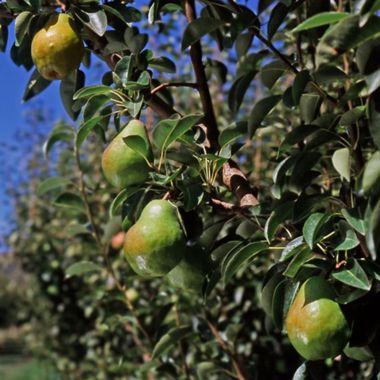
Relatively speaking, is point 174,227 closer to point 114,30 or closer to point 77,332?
point 114,30

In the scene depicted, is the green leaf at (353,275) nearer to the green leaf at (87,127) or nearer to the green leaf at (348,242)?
the green leaf at (348,242)

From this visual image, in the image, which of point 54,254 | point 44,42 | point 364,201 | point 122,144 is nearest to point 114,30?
Result: point 44,42

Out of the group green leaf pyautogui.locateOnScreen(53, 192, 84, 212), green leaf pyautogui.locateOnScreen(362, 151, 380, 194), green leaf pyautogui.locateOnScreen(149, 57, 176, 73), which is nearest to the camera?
green leaf pyautogui.locateOnScreen(362, 151, 380, 194)

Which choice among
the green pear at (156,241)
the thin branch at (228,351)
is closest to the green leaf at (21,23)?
the green pear at (156,241)

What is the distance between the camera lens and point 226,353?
1.64 metres

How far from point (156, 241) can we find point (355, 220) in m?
0.29

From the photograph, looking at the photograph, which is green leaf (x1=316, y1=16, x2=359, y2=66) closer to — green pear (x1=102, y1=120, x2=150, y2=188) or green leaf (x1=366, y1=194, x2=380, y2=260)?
green leaf (x1=366, y1=194, x2=380, y2=260)

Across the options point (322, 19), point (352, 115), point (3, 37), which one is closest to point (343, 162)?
point (352, 115)

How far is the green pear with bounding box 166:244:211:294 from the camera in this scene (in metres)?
1.01

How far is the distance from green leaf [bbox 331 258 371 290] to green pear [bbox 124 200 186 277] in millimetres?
244

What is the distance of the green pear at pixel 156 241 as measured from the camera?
2.96ft

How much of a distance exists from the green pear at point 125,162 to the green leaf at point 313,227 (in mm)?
275

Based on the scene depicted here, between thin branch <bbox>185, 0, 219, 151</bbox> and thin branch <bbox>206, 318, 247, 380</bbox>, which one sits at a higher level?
thin branch <bbox>185, 0, 219, 151</bbox>

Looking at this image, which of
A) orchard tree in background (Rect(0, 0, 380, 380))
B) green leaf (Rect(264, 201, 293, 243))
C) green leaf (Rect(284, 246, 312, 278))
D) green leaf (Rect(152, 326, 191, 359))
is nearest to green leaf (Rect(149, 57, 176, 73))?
orchard tree in background (Rect(0, 0, 380, 380))
